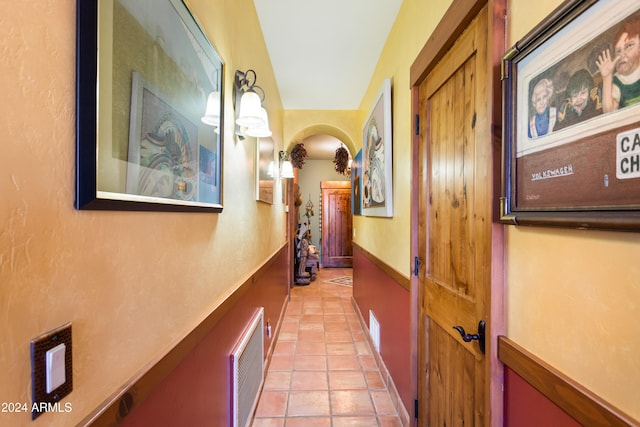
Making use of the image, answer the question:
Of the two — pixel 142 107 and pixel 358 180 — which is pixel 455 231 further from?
pixel 358 180

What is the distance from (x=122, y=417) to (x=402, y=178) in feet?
5.80

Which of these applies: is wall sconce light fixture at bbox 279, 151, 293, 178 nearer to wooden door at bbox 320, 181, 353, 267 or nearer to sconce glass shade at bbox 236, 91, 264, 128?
sconce glass shade at bbox 236, 91, 264, 128

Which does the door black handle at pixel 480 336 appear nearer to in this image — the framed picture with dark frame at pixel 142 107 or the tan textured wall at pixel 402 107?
the tan textured wall at pixel 402 107

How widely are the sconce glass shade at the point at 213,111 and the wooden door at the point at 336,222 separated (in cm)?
616

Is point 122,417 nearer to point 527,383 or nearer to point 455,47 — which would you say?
point 527,383

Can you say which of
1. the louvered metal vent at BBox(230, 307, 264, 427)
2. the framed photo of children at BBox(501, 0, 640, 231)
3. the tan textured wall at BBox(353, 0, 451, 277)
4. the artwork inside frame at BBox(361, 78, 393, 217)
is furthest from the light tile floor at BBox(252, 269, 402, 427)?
the framed photo of children at BBox(501, 0, 640, 231)

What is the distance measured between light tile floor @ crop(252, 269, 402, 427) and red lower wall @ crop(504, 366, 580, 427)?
51.5 inches

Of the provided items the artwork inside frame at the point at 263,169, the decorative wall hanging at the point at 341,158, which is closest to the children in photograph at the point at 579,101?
the artwork inside frame at the point at 263,169

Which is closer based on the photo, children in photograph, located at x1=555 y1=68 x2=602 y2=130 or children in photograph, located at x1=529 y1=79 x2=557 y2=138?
children in photograph, located at x1=555 y1=68 x2=602 y2=130

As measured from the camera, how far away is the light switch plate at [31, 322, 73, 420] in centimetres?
46

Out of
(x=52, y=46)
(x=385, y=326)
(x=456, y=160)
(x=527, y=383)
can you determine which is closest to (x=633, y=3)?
(x=456, y=160)

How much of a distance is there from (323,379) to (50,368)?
2299mm

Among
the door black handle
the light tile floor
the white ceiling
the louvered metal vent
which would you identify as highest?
the white ceiling

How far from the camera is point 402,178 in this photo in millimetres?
1927
